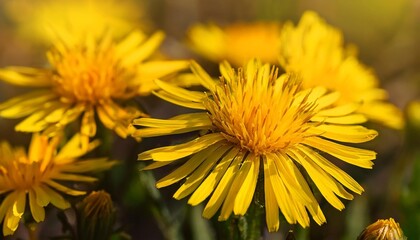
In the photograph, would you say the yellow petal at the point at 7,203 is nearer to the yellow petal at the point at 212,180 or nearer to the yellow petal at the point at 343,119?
the yellow petal at the point at 212,180

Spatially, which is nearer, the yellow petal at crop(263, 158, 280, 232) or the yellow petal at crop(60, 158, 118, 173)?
the yellow petal at crop(263, 158, 280, 232)

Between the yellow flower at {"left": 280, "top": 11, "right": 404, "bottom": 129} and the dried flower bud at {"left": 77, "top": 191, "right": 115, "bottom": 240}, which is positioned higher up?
the yellow flower at {"left": 280, "top": 11, "right": 404, "bottom": 129}

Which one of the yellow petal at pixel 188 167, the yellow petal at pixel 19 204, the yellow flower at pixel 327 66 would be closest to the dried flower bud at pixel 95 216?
the yellow petal at pixel 19 204

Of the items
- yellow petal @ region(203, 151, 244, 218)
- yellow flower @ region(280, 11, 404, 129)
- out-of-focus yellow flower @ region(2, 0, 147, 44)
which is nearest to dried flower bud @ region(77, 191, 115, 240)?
yellow petal @ region(203, 151, 244, 218)

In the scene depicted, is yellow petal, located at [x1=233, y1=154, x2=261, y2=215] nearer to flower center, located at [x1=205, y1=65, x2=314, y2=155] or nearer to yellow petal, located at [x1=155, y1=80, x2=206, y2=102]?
flower center, located at [x1=205, y1=65, x2=314, y2=155]

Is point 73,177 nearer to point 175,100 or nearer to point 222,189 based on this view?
point 175,100

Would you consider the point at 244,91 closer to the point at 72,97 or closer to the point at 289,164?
the point at 289,164

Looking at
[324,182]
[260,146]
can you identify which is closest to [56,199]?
[260,146]
